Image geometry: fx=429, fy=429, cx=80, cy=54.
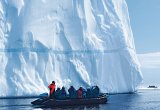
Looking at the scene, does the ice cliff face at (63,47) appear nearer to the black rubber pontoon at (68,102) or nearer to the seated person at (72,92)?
the seated person at (72,92)

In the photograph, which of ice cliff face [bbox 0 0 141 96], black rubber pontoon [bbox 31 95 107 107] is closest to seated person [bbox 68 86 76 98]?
black rubber pontoon [bbox 31 95 107 107]

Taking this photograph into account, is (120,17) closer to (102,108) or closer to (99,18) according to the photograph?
(99,18)

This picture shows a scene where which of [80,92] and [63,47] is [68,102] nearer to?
[80,92]

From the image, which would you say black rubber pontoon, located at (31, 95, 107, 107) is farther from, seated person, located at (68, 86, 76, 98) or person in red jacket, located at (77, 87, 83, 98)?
seated person, located at (68, 86, 76, 98)

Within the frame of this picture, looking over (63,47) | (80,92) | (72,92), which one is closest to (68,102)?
(72,92)

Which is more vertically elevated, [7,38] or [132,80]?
[7,38]

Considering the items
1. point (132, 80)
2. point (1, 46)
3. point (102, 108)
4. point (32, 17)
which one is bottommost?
point (102, 108)

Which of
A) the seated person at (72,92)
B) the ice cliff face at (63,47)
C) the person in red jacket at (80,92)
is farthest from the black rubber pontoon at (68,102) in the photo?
the ice cliff face at (63,47)

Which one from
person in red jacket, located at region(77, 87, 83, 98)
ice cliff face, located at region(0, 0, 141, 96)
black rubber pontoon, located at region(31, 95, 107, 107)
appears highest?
ice cliff face, located at region(0, 0, 141, 96)

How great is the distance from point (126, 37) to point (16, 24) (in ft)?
36.3

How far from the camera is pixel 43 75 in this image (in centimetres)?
3628

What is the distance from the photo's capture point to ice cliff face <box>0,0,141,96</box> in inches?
1416

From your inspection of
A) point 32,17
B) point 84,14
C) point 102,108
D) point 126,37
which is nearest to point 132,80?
point 126,37

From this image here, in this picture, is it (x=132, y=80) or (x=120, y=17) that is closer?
(x=132, y=80)
